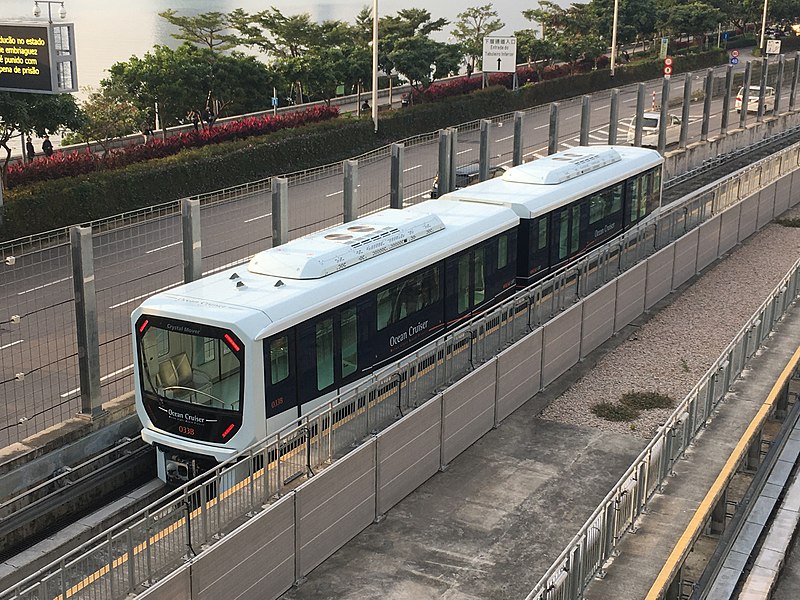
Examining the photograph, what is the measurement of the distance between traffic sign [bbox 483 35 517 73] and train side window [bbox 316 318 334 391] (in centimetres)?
4310

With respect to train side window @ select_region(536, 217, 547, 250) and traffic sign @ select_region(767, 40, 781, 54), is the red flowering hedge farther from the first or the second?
traffic sign @ select_region(767, 40, 781, 54)

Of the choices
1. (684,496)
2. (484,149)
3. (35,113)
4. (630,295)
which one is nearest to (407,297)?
(684,496)

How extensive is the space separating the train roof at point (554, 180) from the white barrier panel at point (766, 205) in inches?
258

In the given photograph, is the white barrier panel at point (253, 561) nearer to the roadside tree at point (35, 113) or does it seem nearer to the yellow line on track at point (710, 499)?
the yellow line on track at point (710, 499)

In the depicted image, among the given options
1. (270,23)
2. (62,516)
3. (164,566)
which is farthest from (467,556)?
(270,23)

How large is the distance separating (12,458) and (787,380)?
39.5 feet

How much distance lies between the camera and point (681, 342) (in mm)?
21859

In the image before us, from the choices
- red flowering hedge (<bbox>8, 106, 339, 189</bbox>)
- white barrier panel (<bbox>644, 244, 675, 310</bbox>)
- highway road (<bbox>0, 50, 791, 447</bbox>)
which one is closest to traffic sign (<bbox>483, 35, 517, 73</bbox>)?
red flowering hedge (<bbox>8, 106, 339, 189</bbox>)

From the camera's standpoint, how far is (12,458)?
13977mm

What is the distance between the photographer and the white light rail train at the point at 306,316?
13.9 metres

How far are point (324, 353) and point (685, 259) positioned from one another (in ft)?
44.3

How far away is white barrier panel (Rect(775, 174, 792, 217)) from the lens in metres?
33.3

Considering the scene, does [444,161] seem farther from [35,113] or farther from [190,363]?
[35,113]

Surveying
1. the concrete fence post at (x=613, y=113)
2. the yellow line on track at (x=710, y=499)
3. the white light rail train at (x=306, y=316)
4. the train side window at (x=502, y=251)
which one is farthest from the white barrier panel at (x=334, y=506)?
the concrete fence post at (x=613, y=113)
